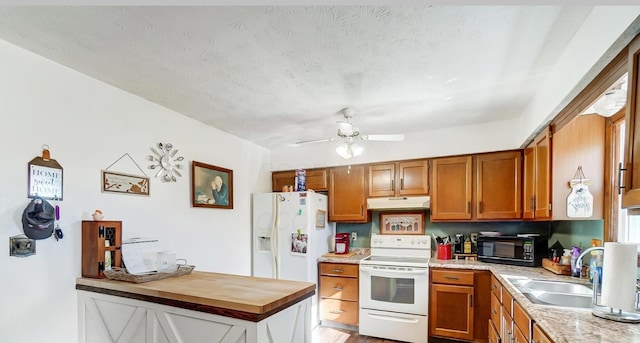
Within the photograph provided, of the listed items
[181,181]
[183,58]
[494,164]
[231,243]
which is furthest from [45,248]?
[494,164]

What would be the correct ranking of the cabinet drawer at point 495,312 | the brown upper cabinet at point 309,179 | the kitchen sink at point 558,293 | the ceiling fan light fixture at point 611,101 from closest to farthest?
the ceiling fan light fixture at point 611,101 < the kitchen sink at point 558,293 < the cabinet drawer at point 495,312 < the brown upper cabinet at point 309,179

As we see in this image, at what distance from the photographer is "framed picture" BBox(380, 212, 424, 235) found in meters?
3.78

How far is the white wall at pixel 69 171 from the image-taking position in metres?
1.75

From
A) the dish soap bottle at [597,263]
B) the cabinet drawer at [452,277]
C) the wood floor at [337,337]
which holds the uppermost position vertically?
the dish soap bottle at [597,263]

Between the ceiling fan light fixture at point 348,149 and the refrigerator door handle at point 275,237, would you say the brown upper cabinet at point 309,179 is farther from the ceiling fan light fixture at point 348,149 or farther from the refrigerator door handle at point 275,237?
the ceiling fan light fixture at point 348,149

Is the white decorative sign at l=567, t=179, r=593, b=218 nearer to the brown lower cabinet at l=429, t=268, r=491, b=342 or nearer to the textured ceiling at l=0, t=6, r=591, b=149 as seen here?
the textured ceiling at l=0, t=6, r=591, b=149

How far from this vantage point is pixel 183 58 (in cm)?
190

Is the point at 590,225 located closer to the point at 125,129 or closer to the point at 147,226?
the point at 147,226

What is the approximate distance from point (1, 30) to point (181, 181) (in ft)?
5.18

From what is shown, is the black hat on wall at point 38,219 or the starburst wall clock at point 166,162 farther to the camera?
the starburst wall clock at point 166,162

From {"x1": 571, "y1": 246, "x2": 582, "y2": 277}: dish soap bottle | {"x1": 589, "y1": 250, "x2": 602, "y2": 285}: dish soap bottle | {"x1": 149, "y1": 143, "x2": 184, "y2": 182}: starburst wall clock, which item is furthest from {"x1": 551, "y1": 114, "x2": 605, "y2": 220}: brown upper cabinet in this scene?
{"x1": 149, "y1": 143, "x2": 184, "y2": 182}: starburst wall clock

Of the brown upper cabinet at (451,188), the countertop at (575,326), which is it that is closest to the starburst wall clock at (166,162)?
the brown upper cabinet at (451,188)

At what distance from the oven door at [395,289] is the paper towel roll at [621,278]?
1.73 m

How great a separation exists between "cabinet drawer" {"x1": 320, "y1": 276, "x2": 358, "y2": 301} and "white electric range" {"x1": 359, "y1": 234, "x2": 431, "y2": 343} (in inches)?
4.5
